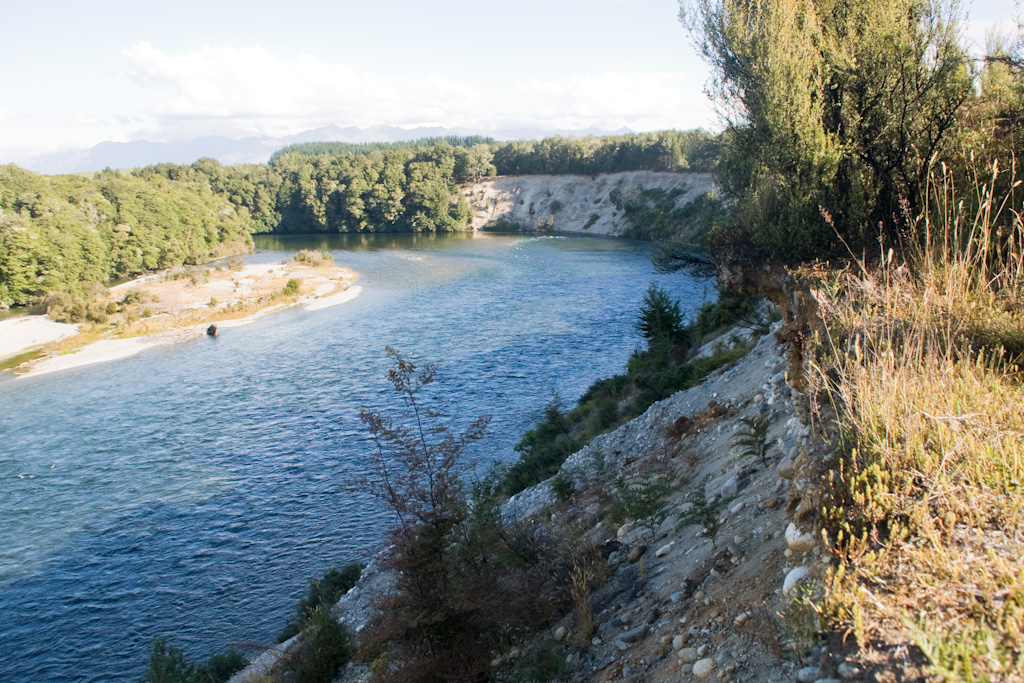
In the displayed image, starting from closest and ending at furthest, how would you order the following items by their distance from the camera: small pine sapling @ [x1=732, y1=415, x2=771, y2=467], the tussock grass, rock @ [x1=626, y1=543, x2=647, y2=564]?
the tussock grass < small pine sapling @ [x1=732, y1=415, x2=771, y2=467] < rock @ [x1=626, y1=543, x2=647, y2=564]

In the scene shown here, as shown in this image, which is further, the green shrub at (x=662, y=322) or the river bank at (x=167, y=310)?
the river bank at (x=167, y=310)

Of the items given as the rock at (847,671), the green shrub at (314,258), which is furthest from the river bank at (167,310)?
the rock at (847,671)

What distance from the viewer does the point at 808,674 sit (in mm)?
4406

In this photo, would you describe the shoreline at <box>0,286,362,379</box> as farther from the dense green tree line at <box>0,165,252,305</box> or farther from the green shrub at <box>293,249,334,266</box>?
the green shrub at <box>293,249,334,266</box>

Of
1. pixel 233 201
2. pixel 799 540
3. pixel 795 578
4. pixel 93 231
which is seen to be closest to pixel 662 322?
pixel 799 540

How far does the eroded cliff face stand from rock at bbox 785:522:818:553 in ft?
294

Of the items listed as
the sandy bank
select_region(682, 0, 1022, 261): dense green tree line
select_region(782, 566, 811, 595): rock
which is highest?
select_region(682, 0, 1022, 261): dense green tree line

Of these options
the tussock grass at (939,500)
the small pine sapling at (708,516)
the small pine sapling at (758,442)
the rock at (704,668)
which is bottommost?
the small pine sapling at (708,516)

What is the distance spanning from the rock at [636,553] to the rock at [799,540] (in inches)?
193

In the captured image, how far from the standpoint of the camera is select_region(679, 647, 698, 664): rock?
6.12 metres

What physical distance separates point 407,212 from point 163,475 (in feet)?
319

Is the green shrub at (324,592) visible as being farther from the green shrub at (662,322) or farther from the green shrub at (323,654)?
the green shrub at (662,322)

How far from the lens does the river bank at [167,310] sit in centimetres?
4716

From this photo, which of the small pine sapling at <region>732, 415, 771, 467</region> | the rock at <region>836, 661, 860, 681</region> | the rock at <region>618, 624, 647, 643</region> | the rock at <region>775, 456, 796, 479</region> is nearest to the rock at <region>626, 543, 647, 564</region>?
the small pine sapling at <region>732, 415, 771, 467</region>
